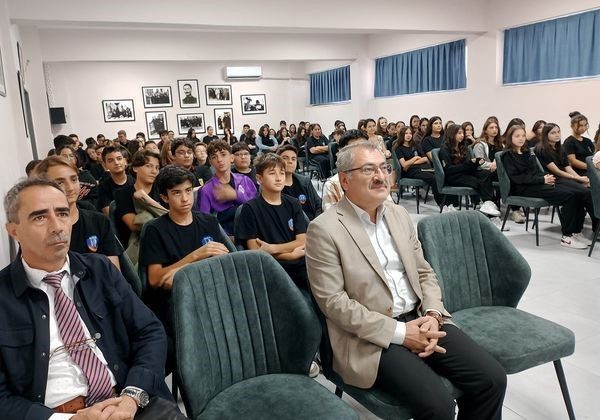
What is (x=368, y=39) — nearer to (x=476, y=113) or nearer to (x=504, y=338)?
(x=476, y=113)

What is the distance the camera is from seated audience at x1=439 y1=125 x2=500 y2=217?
19.2ft

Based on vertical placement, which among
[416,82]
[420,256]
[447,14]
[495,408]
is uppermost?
[447,14]

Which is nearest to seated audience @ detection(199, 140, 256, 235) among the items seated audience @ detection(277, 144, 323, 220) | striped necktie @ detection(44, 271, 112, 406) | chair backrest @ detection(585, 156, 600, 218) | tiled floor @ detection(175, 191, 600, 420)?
seated audience @ detection(277, 144, 323, 220)

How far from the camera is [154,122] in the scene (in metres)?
13.9

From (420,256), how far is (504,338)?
478 mm

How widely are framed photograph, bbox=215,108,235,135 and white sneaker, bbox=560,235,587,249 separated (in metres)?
11.7

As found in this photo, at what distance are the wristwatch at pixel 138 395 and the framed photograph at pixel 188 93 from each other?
13.7 metres

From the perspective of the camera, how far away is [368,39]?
12570 mm

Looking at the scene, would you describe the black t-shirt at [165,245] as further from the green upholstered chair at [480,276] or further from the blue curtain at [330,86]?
the blue curtain at [330,86]

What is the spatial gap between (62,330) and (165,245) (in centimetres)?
93

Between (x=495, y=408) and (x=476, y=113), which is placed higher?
(x=476, y=113)

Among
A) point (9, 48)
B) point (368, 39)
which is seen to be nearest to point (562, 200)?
point (9, 48)

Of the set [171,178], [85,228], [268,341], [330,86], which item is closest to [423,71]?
[330,86]

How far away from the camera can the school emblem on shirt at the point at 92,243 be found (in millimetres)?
2252
